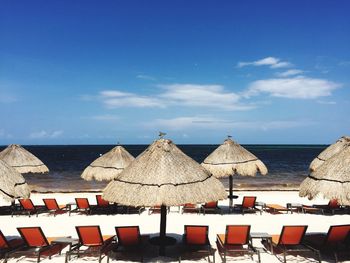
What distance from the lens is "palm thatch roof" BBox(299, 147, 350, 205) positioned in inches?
275

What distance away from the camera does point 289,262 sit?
6.91 m

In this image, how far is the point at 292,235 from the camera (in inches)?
284

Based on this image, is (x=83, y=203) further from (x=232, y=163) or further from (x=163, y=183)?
(x=163, y=183)

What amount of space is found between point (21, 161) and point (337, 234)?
12791 mm

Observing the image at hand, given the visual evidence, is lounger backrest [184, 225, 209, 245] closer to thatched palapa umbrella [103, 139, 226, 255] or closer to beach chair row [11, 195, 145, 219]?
thatched palapa umbrella [103, 139, 226, 255]

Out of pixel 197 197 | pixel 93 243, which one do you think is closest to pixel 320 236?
pixel 197 197

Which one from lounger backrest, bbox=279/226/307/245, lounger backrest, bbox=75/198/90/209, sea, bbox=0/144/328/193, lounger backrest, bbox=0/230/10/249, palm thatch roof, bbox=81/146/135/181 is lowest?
sea, bbox=0/144/328/193

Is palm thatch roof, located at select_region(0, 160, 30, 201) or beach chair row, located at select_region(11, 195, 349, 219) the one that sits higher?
palm thatch roof, located at select_region(0, 160, 30, 201)

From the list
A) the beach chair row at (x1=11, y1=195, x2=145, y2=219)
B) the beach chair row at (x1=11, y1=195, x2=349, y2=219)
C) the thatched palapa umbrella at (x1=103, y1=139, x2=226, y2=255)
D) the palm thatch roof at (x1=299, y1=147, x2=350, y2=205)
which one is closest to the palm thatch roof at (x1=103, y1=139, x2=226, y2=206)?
the thatched palapa umbrella at (x1=103, y1=139, x2=226, y2=255)

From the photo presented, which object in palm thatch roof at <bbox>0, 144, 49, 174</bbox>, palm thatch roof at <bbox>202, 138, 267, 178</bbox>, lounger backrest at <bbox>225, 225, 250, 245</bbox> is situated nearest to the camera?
lounger backrest at <bbox>225, 225, 250, 245</bbox>

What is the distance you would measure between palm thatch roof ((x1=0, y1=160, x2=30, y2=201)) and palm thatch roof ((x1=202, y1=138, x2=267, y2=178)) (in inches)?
284

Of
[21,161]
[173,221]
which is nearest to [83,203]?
[173,221]

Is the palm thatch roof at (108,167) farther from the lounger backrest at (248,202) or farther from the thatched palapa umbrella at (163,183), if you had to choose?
the thatched palapa umbrella at (163,183)

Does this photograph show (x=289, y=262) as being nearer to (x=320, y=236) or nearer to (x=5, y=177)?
(x=320, y=236)
